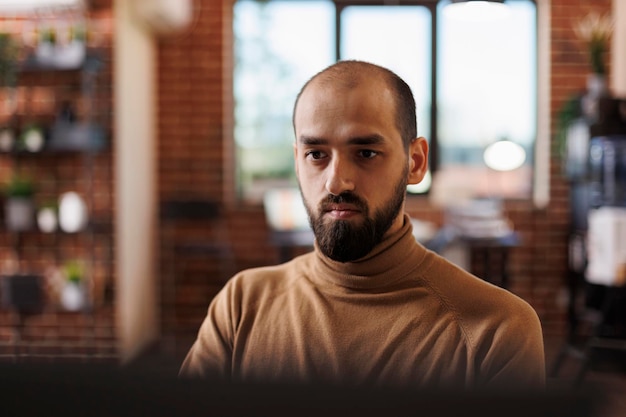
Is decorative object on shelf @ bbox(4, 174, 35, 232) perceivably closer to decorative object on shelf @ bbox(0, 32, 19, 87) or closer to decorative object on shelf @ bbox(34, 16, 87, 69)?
decorative object on shelf @ bbox(0, 32, 19, 87)

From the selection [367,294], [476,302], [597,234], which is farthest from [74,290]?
[476,302]

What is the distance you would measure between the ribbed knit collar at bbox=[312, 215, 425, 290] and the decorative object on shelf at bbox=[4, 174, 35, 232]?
Answer: 399cm

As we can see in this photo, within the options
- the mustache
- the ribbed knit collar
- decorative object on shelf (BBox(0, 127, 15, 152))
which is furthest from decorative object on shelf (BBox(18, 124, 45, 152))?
the mustache

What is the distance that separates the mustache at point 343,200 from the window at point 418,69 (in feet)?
16.7

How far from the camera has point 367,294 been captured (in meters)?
1.22

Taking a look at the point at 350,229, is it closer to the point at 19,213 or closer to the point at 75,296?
the point at 75,296

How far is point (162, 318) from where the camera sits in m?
6.00

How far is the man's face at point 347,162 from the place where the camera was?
3.61ft

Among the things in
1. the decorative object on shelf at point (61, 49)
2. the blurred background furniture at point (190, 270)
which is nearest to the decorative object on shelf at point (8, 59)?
the decorative object on shelf at point (61, 49)

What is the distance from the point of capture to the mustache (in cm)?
110

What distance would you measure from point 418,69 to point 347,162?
5.26 meters

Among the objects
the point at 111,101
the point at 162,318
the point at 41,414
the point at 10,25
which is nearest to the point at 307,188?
the point at 41,414

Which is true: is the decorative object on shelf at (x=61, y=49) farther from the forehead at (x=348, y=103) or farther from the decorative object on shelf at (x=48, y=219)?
the forehead at (x=348, y=103)

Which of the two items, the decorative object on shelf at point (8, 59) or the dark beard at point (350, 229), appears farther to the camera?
the decorative object on shelf at point (8, 59)
